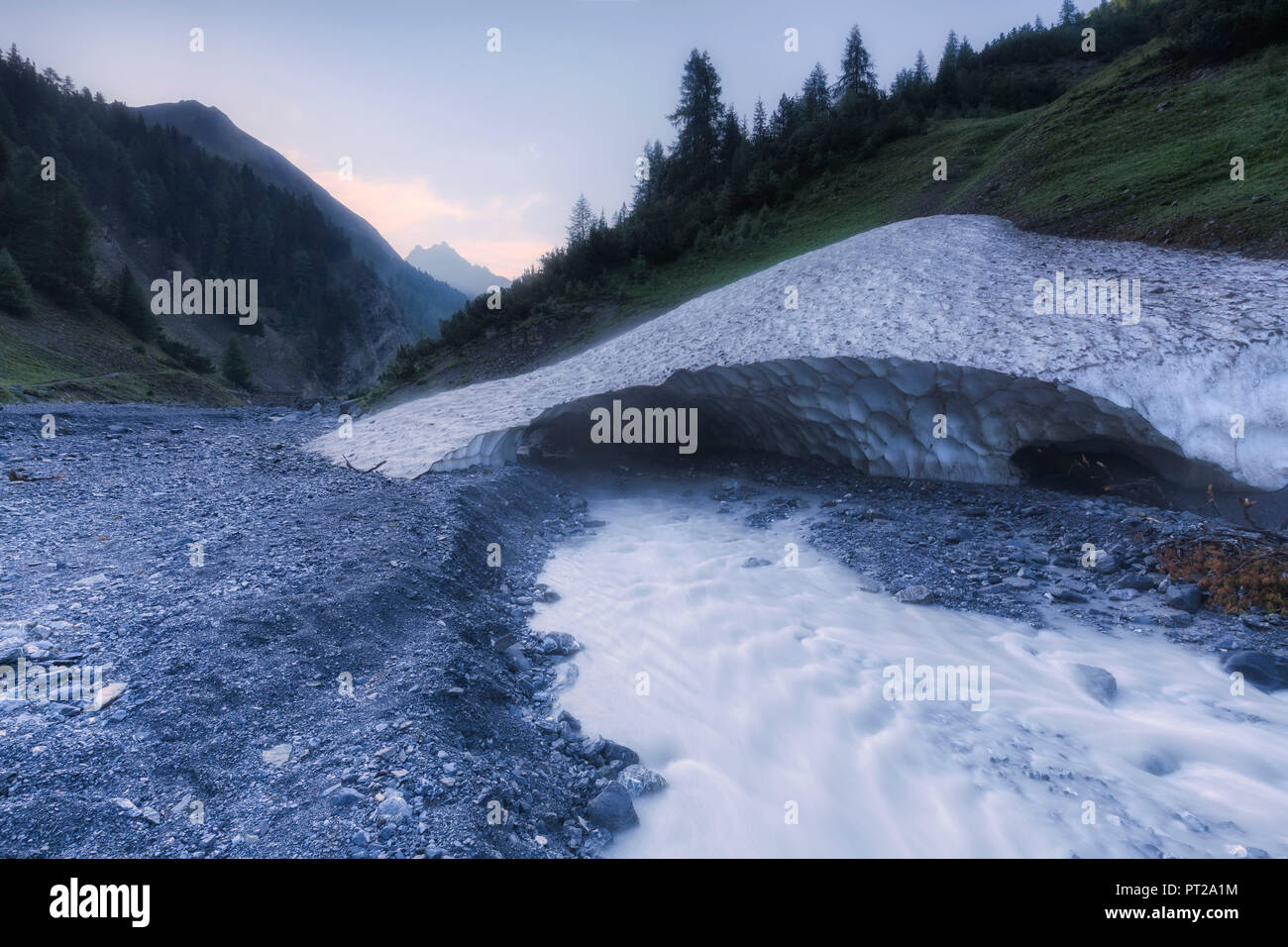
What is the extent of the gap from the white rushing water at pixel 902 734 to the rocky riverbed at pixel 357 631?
42 centimetres

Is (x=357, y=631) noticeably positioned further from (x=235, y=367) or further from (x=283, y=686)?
(x=235, y=367)

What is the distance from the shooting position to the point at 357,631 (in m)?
5.32

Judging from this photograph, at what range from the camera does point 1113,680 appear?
17.1ft

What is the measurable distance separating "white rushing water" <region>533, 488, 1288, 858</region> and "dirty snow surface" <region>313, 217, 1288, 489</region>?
3.89 meters

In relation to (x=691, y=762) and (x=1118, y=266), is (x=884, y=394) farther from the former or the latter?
(x=691, y=762)

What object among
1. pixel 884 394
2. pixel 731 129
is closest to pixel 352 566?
pixel 884 394

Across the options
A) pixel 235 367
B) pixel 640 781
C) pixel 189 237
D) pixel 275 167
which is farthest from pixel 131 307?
pixel 275 167

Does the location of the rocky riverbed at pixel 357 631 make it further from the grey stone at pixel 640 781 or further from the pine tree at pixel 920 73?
the pine tree at pixel 920 73

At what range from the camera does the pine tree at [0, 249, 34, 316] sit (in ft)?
94.4

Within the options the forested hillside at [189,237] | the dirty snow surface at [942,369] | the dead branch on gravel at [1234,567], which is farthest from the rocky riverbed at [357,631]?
the forested hillside at [189,237]

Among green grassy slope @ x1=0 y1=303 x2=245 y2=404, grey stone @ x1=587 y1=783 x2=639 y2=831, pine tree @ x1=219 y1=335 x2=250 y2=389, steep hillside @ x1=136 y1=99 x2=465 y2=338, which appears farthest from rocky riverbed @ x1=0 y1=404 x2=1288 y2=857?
steep hillside @ x1=136 y1=99 x2=465 y2=338

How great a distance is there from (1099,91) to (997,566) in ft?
71.1
